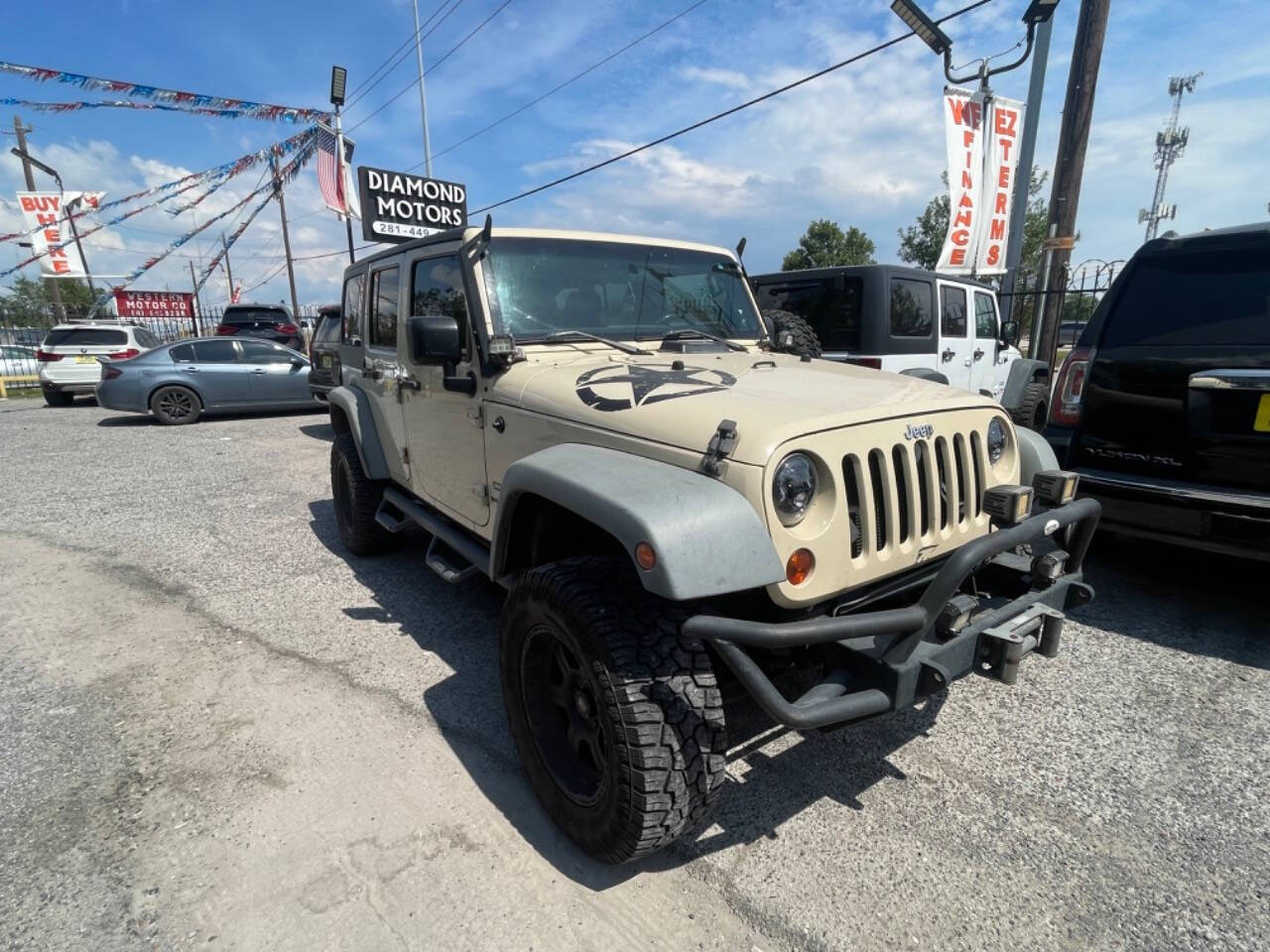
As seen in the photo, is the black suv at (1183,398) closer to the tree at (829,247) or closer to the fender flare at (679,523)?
the fender flare at (679,523)

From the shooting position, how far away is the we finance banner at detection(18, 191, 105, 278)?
57.2 feet

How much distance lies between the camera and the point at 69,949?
1783 millimetres

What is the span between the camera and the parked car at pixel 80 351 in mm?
13047

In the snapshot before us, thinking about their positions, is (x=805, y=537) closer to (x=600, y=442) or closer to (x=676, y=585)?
(x=676, y=585)

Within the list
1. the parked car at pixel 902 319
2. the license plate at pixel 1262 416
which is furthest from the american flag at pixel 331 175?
the license plate at pixel 1262 416

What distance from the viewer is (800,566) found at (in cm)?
187

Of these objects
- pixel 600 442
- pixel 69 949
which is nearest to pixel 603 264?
pixel 600 442

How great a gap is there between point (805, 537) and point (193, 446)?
9925 mm

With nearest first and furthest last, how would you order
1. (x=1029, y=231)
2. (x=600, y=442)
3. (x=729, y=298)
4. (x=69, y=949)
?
1. (x=69, y=949)
2. (x=600, y=442)
3. (x=729, y=298)
4. (x=1029, y=231)

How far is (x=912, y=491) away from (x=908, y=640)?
495 millimetres

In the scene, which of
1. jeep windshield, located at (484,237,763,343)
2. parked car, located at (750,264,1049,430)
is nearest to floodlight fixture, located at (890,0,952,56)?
parked car, located at (750,264,1049,430)

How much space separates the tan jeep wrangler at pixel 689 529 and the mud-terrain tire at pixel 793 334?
13.5 inches

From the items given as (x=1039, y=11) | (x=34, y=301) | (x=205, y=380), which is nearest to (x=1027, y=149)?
(x=1039, y=11)

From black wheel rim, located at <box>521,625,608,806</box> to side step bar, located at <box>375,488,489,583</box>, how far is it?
599 millimetres
